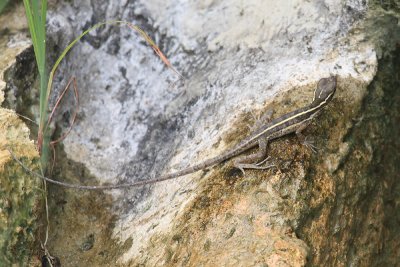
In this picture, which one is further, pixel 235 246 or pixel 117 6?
pixel 117 6

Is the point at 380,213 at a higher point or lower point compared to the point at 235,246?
lower

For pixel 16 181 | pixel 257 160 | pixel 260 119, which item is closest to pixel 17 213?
pixel 16 181

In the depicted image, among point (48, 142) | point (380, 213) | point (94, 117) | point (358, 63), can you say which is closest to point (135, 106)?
point (94, 117)

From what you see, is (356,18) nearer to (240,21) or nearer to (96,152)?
(240,21)

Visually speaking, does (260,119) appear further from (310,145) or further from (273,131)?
(310,145)

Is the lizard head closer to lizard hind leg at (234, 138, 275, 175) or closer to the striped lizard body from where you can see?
the striped lizard body

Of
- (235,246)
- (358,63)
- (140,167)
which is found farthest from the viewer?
(140,167)

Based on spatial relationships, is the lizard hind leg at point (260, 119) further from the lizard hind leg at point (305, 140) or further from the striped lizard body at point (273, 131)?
the lizard hind leg at point (305, 140)
